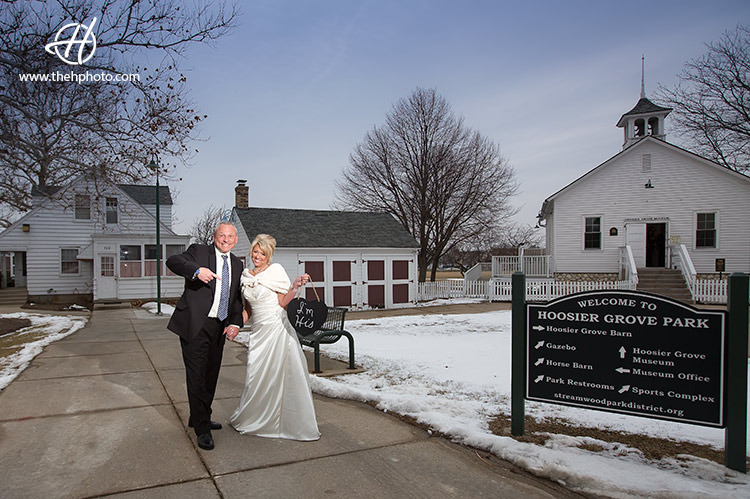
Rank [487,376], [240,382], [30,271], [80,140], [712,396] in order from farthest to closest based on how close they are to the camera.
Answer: [30,271] → [80,140] → [487,376] → [240,382] → [712,396]

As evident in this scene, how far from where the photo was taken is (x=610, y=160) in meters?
23.2

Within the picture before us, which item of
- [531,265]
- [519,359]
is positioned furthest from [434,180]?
[519,359]

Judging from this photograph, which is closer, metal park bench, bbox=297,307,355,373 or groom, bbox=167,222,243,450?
groom, bbox=167,222,243,450

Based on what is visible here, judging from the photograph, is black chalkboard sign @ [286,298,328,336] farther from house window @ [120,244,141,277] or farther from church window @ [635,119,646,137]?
church window @ [635,119,646,137]

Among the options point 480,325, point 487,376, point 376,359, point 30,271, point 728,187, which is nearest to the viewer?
point 487,376

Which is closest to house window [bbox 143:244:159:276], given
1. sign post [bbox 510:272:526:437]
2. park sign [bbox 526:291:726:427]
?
sign post [bbox 510:272:526:437]

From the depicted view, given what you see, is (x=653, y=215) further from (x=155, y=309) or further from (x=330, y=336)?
(x=155, y=309)

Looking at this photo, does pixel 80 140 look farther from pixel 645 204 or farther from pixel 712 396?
pixel 645 204

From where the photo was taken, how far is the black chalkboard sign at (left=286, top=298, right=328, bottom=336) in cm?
650

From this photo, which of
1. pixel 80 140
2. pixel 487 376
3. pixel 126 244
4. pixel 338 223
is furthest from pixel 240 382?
pixel 126 244

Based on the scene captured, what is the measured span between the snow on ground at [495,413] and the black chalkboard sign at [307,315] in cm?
65

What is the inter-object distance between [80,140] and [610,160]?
2120 centimetres

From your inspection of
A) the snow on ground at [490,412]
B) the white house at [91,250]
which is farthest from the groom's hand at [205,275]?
the white house at [91,250]

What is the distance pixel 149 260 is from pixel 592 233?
20.9 m
